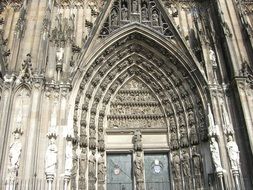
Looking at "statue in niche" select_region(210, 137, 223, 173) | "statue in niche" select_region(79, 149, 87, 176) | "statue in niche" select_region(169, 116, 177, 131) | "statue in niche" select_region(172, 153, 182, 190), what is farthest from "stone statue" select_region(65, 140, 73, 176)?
"statue in niche" select_region(210, 137, 223, 173)

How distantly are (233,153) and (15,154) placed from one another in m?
6.59

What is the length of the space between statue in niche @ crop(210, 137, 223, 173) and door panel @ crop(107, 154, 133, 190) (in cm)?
316

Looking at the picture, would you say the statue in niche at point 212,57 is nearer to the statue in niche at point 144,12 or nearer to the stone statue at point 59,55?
the statue in niche at point 144,12

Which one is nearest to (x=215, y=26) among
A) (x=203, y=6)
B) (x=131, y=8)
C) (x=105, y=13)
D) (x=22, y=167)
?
(x=203, y=6)

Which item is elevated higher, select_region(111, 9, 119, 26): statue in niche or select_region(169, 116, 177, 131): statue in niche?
select_region(111, 9, 119, 26): statue in niche

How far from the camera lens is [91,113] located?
12008 mm

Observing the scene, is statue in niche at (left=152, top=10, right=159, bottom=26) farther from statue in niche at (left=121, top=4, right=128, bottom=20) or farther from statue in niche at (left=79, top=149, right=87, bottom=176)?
statue in niche at (left=79, top=149, right=87, bottom=176)

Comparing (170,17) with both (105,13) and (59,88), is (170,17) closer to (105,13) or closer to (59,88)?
(105,13)

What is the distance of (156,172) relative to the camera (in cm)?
1182

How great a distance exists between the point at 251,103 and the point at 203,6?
516 cm

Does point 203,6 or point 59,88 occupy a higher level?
point 203,6

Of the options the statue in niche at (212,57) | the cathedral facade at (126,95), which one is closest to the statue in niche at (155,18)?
the cathedral facade at (126,95)

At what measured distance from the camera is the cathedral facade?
9867mm

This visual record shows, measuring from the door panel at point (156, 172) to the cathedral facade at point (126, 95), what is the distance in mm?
37
